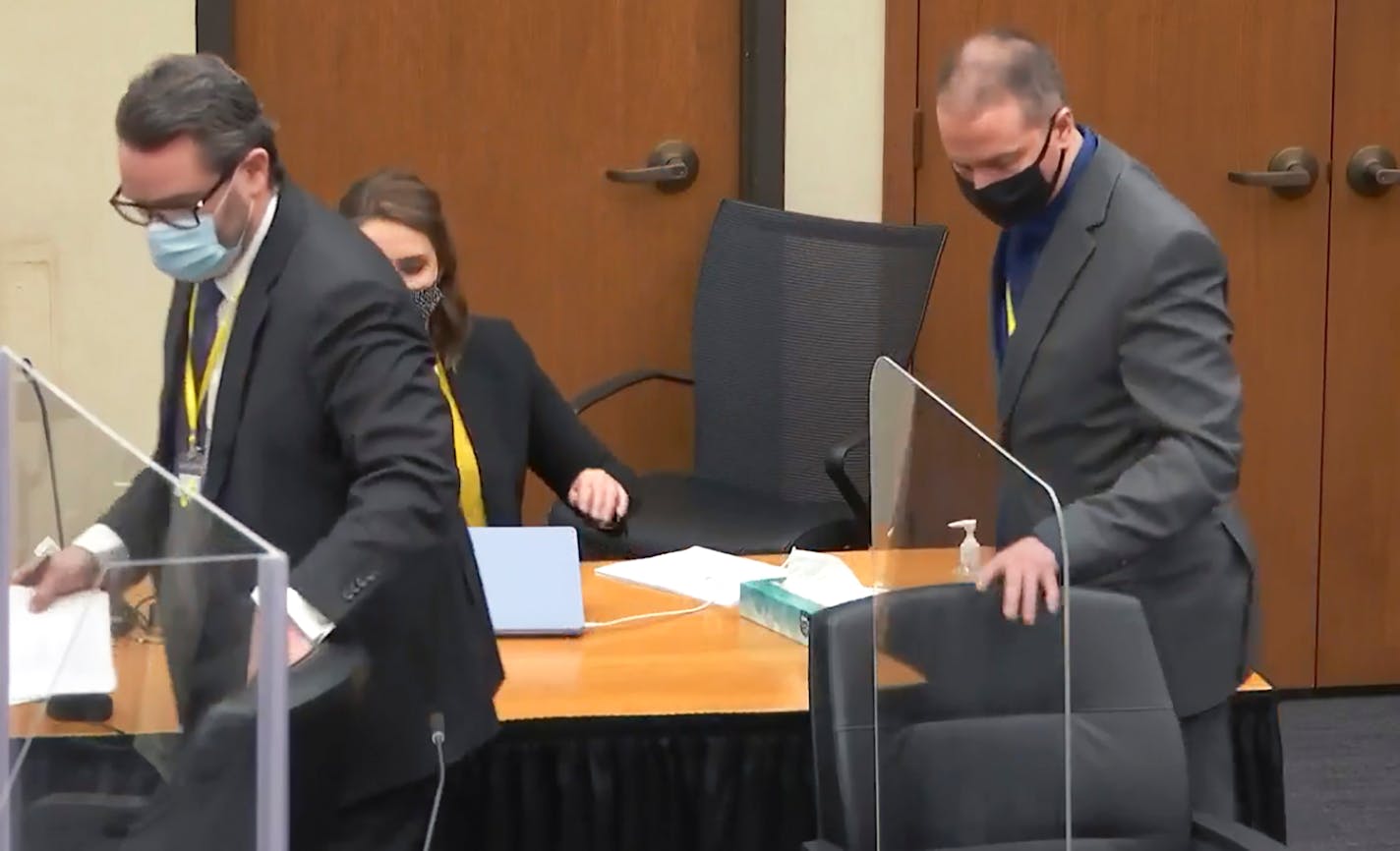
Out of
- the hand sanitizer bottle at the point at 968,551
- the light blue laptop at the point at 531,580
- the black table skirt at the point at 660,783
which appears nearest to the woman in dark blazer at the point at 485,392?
the light blue laptop at the point at 531,580

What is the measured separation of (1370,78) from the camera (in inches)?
164

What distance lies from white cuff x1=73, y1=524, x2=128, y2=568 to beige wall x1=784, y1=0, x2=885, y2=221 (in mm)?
3002

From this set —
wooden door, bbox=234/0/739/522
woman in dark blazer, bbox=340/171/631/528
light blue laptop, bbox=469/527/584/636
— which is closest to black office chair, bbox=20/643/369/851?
light blue laptop, bbox=469/527/584/636

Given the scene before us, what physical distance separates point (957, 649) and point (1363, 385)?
3.03 m

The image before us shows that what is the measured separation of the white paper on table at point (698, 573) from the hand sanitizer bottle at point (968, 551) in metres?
1.31

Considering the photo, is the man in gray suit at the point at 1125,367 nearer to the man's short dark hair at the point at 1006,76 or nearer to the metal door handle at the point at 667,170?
the man's short dark hair at the point at 1006,76

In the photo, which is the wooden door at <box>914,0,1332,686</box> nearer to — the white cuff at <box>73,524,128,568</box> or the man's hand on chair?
the man's hand on chair

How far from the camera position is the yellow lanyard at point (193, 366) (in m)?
1.96

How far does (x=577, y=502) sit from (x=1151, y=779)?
1.22 metres

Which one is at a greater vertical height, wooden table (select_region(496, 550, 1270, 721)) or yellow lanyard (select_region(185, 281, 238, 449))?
yellow lanyard (select_region(185, 281, 238, 449))

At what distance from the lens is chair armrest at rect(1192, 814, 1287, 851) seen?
6.84ft

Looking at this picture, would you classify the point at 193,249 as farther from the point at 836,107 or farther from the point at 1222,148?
the point at 1222,148

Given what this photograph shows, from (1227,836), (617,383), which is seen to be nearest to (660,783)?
(1227,836)

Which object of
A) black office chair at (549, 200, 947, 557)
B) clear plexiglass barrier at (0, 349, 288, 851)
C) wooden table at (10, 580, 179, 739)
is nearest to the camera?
clear plexiglass barrier at (0, 349, 288, 851)
